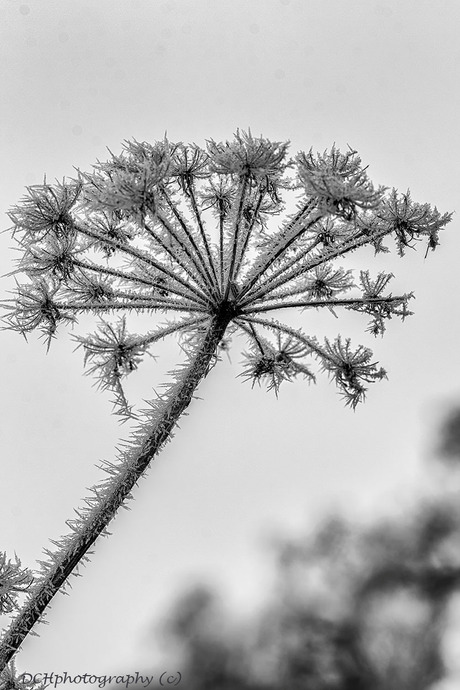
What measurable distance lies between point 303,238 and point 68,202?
307 cm

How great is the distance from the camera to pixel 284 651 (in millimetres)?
21312

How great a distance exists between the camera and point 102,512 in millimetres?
5418

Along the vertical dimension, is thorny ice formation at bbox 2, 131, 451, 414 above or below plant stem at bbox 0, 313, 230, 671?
above

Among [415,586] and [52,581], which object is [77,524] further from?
[415,586]

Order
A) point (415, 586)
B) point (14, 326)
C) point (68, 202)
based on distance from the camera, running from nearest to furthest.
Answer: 1. point (68, 202)
2. point (14, 326)
3. point (415, 586)

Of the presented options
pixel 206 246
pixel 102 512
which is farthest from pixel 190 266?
pixel 102 512

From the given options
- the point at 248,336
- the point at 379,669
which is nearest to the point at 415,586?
the point at 379,669

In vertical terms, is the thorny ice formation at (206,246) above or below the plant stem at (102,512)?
above

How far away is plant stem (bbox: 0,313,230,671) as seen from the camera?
519cm

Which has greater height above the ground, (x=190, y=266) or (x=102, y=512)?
(x=190, y=266)

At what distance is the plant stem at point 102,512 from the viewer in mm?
5188

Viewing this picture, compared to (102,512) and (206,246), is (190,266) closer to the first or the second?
(206,246)

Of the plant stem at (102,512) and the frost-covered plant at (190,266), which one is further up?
the frost-covered plant at (190,266)

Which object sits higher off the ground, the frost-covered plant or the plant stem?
the frost-covered plant
